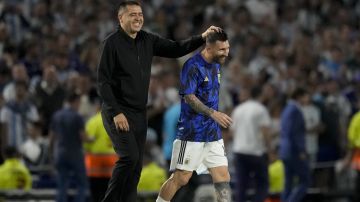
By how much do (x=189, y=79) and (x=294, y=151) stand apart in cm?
657

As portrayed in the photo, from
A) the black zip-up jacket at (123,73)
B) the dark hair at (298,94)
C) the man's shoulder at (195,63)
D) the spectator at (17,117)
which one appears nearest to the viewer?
the black zip-up jacket at (123,73)

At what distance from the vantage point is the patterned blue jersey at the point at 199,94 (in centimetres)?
1237

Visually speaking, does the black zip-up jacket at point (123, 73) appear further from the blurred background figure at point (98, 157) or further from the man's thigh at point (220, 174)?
the blurred background figure at point (98, 157)

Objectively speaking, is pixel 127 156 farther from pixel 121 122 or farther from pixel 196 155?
pixel 196 155

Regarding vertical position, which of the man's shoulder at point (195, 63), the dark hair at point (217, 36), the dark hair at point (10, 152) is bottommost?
the dark hair at point (10, 152)

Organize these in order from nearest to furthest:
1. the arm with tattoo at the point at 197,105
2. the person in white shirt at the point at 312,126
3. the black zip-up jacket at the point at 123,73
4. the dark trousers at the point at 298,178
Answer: the black zip-up jacket at the point at 123,73 → the arm with tattoo at the point at 197,105 → the dark trousers at the point at 298,178 → the person in white shirt at the point at 312,126

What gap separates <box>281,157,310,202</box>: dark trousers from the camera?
60.8 feet

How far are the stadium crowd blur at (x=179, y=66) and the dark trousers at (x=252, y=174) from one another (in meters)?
Result: 0.96

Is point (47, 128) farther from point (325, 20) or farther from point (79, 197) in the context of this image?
point (325, 20)

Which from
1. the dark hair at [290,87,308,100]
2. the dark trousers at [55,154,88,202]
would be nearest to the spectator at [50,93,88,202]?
the dark trousers at [55,154,88,202]

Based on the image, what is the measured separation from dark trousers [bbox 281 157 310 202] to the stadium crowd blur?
3.43 ft

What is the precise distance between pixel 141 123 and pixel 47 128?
28.2 ft

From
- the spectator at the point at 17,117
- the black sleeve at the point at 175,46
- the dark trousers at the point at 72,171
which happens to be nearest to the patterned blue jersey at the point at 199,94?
the black sleeve at the point at 175,46

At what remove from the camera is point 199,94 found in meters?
12.4
